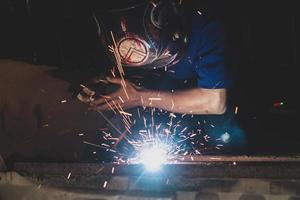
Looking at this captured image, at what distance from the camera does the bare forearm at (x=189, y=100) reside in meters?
3.13

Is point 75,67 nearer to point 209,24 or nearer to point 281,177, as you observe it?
point 209,24

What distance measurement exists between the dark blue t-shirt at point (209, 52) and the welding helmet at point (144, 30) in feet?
0.28

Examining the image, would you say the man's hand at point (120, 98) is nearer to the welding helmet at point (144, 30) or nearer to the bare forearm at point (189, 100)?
the bare forearm at point (189, 100)

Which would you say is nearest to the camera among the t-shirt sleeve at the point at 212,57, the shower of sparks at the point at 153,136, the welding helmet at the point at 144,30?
the t-shirt sleeve at the point at 212,57

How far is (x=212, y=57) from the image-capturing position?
3.03m

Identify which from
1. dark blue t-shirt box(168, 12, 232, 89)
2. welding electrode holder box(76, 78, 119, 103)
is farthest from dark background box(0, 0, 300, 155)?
dark blue t-shirt box(168, 12, 232, 89)

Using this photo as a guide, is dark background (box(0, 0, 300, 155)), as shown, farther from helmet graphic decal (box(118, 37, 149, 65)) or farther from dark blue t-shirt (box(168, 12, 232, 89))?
dark blue t-shirt (box(168, 12, 232, 89))

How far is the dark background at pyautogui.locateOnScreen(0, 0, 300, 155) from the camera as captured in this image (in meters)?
3.81

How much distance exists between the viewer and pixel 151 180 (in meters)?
2.58

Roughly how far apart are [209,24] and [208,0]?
0.17m

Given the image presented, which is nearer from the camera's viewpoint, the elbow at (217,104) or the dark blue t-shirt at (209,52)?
the dark blue t-shirt at (209,52)

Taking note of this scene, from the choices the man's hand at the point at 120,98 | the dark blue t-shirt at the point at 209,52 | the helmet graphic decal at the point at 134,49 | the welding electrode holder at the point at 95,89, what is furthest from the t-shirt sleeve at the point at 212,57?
the welding electrode holder at the point at 95,89

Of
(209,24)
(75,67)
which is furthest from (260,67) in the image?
(75,67)

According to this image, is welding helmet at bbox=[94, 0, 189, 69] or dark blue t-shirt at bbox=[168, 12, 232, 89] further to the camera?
welding helmet at bbox=[94, 0, 189, 69]
